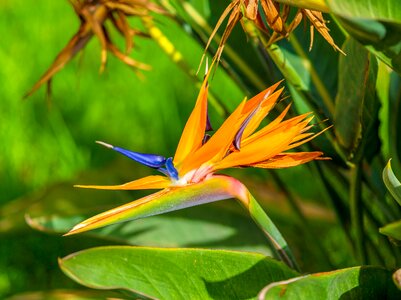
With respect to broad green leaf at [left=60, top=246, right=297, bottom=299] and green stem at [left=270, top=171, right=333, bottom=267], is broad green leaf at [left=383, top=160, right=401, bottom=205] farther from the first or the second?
green stem at [left=270, top=171, right=333, bottom=267]

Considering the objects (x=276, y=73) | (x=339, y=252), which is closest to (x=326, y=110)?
(x=276, y=73)

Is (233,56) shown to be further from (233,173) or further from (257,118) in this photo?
(233,173)

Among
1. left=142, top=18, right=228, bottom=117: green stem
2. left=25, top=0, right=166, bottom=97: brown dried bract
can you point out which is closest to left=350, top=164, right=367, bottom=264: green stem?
left=142, top=18, right=228, bottom=117: green stem

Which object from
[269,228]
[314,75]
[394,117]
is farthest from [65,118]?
[269,228]

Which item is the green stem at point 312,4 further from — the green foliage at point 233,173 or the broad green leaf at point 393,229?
the broad green leaf at point 393,229

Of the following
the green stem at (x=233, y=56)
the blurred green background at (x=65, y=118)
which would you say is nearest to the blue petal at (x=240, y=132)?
the green stem at (x=233, y=56)
